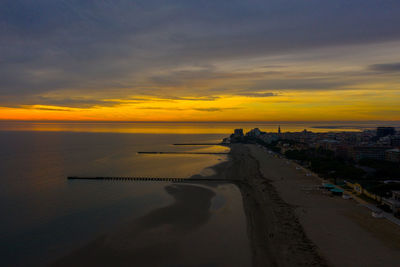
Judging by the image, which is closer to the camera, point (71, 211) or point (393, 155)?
point (71, 211)

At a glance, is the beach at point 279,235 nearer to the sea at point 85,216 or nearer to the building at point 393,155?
the sea at point 85,216

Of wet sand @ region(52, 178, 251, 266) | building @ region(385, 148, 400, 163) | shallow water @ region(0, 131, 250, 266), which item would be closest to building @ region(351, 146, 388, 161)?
building @ region(385, 148, 400, 163)

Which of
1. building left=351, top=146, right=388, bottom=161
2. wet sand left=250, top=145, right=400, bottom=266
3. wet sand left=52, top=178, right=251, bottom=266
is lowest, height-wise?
wet sand left=52, top=178, right=251, bottom=266

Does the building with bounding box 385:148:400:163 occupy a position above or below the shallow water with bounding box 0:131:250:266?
above

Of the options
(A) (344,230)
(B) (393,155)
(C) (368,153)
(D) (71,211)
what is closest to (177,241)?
(A) (344,230)

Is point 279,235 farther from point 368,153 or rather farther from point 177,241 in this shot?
point 368,153

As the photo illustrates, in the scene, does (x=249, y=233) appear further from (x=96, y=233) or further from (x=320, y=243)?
(x=96, y=233)

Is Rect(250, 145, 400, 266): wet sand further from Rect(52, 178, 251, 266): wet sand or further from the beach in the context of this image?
Rect(52, 178, 251, 266): wet sand

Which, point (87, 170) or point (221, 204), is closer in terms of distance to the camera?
point (221, 204)

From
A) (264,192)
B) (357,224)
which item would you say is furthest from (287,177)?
(357,224)
